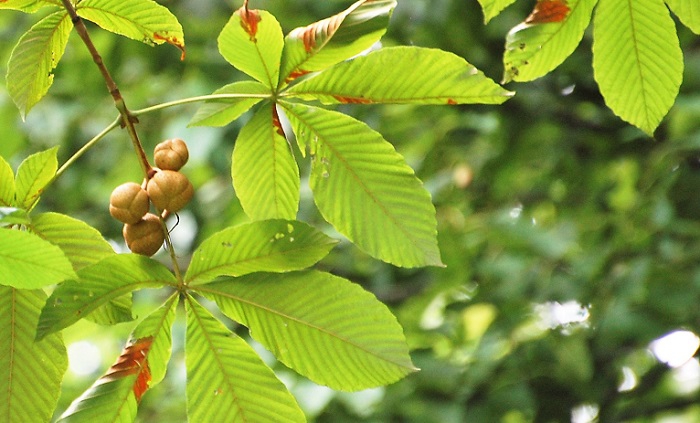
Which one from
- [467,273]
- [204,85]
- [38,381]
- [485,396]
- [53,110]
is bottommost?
[38,381]

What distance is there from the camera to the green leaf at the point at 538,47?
2.48ft

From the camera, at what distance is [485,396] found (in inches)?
60.2

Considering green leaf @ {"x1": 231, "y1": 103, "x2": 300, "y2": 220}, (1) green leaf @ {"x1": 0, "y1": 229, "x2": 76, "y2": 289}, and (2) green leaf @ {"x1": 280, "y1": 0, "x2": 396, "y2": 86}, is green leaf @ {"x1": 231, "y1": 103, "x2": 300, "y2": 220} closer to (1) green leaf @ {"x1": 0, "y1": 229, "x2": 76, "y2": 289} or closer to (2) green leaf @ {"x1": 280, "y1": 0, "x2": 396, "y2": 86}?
(2) green leaf @ {"x1": 280, "y1": 0, "x2": 396, "y2": 86}

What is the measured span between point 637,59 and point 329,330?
13.0 inches

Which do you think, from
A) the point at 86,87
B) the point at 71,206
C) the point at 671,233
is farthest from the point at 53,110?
the point at 671,233

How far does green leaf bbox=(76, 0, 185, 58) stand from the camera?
0.70 meters

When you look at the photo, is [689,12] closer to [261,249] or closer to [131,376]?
[261,249]

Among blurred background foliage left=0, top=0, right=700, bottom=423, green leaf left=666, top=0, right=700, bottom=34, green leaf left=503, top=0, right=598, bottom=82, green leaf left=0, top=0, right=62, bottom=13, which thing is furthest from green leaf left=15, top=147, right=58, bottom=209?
blurred background foliage left=0, top=0, right=700, bottom=423

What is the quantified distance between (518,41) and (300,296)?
291mm

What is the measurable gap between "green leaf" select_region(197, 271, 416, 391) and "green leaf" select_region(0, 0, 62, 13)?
0.89 ft

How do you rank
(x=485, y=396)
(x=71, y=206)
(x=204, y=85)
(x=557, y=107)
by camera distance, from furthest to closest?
(x=71, y=206) < (x=557, y=107) < (x=204, y=85) < (x=485, y=396)

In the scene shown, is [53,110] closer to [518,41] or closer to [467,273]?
[467,273]

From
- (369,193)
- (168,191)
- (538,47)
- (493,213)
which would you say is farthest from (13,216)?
(493,213)

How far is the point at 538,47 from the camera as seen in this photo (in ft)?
2.49
